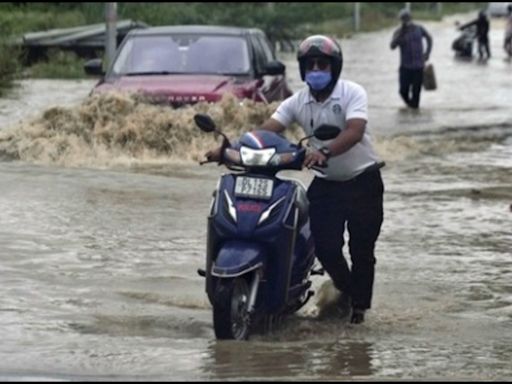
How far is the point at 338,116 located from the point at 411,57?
18.7 metres

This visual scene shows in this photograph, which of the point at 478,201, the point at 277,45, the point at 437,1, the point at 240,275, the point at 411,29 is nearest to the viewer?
the point at 240,275

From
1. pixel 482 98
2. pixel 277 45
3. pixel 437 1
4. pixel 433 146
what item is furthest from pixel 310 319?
pixel 437 1

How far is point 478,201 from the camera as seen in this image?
1528 centimetres

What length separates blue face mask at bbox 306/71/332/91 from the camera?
29.1 feet

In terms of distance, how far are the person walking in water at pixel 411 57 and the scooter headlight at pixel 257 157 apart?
19.0 metres

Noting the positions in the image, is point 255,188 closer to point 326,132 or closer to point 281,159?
point 281,159

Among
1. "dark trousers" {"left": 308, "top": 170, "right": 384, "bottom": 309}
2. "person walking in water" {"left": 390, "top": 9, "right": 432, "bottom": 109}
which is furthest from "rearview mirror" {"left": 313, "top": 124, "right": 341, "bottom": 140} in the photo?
"person walking in water" {"left": 390, "top": 9, "right": 432, "bottom": 109}

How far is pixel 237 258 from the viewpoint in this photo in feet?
27.4

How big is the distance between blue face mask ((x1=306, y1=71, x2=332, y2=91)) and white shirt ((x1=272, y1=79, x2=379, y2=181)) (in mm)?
140

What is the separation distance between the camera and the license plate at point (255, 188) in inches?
336

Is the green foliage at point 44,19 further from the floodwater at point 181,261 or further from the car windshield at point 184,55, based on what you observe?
the car windshield at point 184,55

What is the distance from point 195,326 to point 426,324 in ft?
4.79

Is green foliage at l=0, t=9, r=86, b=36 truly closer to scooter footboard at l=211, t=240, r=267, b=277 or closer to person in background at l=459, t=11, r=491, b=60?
person in background at l=459, t=11, r=491, b=60

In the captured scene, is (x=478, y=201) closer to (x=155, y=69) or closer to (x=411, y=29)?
(x=155, y=69)
